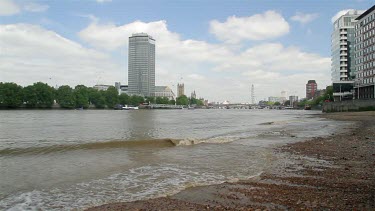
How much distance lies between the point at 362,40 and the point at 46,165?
15193 centimetres

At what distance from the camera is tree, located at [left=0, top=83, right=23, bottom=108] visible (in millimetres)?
191375

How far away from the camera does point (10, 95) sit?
193625 millimetres

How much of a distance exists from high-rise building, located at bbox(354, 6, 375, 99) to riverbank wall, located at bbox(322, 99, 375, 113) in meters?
11.5

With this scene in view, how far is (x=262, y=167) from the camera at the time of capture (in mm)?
17922

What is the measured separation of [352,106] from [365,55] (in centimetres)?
2943

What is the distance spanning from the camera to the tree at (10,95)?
191375mm

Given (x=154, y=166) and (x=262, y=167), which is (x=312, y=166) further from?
(x=154, y=166)

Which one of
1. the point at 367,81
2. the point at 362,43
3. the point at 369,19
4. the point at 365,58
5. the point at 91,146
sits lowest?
the point at 91,146

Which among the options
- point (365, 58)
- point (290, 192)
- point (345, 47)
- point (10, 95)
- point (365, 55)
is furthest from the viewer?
point (10, 95)

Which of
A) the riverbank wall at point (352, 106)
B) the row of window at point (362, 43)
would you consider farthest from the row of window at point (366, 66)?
the riverbank wall at point (352, 106)

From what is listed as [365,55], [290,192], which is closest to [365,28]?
→ [365,55]

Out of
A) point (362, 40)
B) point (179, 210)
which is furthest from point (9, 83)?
point (179, 210)

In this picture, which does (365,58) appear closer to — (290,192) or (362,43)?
(362,43)

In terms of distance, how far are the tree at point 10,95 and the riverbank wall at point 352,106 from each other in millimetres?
168156
